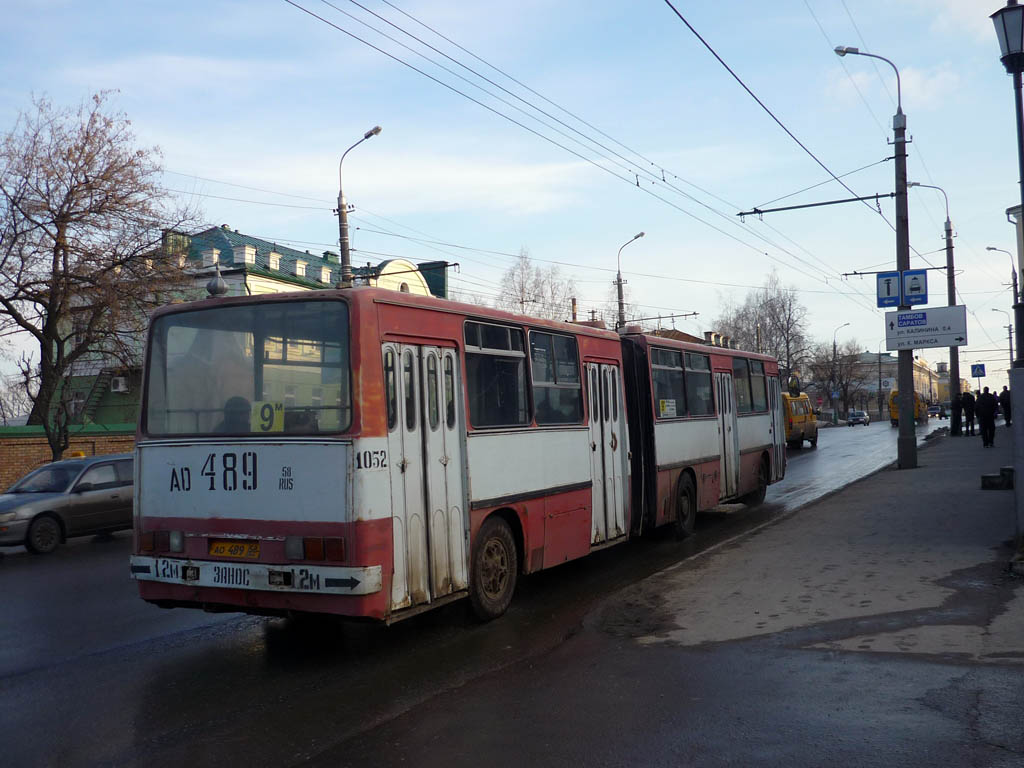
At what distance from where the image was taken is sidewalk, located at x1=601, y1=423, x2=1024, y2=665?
269 inches

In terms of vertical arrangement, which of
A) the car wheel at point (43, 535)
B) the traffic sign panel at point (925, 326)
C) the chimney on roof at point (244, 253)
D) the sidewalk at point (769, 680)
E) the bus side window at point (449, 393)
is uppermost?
the chimney on roof at point (244, 253)

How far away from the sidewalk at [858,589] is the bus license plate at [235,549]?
2960 mm

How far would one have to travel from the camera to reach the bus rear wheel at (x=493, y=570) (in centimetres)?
802

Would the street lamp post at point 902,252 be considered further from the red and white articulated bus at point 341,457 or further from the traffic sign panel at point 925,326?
the red and white articulated bus at point 341,457

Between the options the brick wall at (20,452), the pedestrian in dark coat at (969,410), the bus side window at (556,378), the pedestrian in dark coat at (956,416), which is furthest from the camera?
the pedestrian in dark coat at (969,410)

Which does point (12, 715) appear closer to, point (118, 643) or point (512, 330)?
point (118, 643)

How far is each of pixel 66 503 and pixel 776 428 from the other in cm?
1324

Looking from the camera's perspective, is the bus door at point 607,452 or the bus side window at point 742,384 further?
the bus side window at point 742,384

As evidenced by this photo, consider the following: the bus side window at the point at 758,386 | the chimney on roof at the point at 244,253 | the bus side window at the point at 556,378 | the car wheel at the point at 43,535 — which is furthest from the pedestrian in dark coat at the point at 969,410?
the chimney on roof at the point at 244,253

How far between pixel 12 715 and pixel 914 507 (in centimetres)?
1238

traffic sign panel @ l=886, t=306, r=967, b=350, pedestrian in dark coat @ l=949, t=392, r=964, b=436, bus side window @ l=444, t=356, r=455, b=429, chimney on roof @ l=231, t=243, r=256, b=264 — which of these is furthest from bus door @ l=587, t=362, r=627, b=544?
chimney on roof @ l=231, t=243, r=256, b=264

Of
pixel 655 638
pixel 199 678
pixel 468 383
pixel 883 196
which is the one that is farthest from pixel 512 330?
pixel 883 196

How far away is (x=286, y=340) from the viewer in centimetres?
715

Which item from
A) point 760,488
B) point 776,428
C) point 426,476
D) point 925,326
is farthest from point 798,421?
point 426,476
